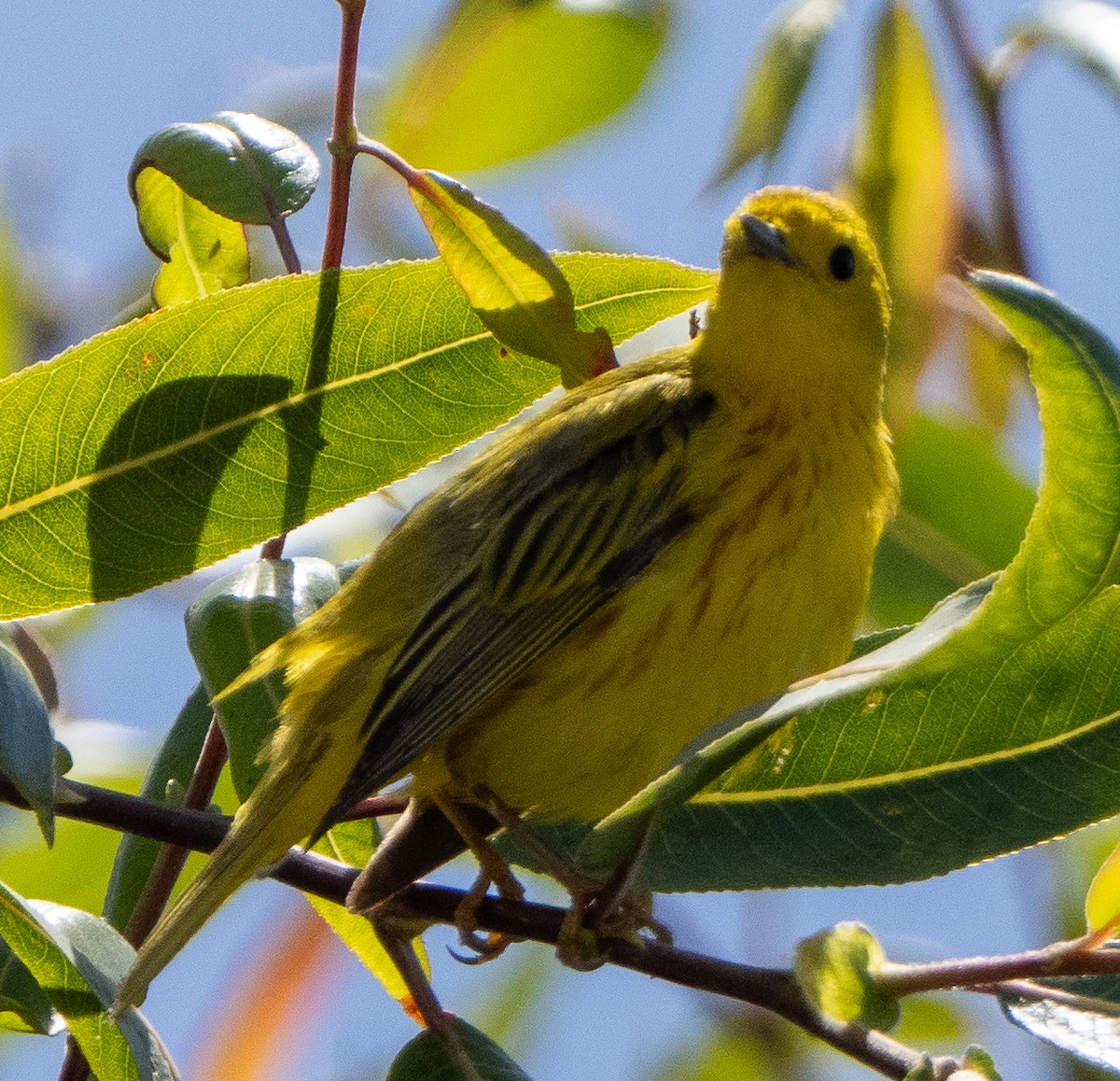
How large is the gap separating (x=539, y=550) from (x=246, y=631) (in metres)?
0.67

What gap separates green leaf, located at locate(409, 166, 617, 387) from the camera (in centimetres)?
237

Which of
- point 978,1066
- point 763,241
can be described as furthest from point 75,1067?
point 763,241

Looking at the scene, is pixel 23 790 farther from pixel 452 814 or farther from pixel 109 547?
pixel 452 814

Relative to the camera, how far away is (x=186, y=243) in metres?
2.67

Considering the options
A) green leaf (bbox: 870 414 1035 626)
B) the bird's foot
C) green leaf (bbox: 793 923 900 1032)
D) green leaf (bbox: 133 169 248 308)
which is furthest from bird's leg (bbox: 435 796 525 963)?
green leaf (bbox: 870 414 1035 626)

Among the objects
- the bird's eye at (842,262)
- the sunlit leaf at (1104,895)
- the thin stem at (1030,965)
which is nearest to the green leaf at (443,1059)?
the thin stem at (1030,965)

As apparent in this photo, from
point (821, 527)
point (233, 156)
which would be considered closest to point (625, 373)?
point (821, 527)

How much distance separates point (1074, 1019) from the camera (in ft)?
6.93

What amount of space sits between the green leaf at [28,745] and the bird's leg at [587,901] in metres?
0.67

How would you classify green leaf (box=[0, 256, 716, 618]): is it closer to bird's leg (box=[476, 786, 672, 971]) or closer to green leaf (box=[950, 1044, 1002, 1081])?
bird's leg (box=[476, 786, 672, 971])

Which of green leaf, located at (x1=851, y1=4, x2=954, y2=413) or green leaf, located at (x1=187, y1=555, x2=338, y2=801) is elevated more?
green leaf, located at (x1=851, y1=4, x2=954, y2=413)

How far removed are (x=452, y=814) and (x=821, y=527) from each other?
83cm

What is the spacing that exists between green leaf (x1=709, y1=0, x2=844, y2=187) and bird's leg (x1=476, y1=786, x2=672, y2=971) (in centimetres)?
135

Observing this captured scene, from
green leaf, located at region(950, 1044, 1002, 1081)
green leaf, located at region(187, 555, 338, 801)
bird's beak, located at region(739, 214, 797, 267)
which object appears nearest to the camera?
green leaf, located at region(950, 1044, 1002, 1081)
